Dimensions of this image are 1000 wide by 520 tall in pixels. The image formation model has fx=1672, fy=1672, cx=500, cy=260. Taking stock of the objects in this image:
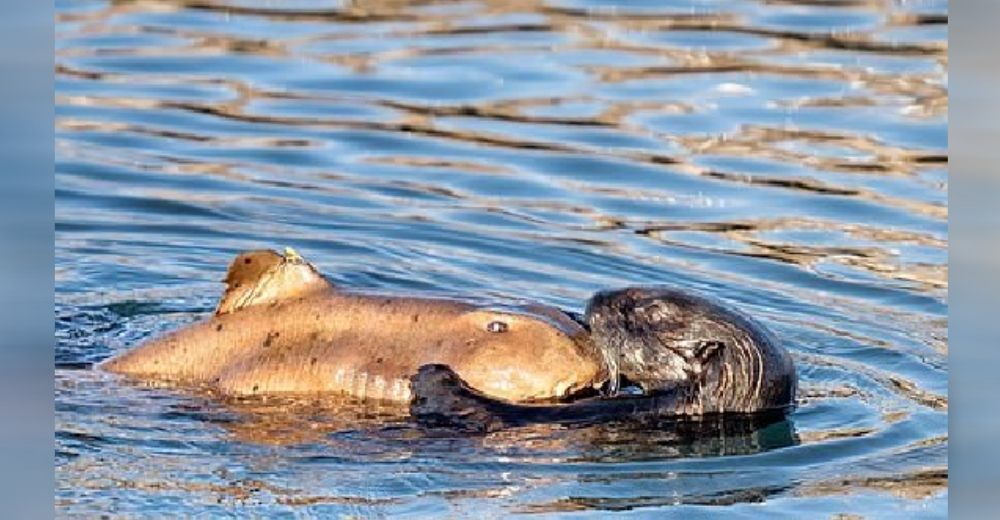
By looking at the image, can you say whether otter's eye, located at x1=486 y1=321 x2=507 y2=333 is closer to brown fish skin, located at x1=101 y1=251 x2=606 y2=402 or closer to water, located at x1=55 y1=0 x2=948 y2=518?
brown fish skin, located at x1=101 y1=251 x2=606 y2=402

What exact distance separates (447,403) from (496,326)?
1.10 feet

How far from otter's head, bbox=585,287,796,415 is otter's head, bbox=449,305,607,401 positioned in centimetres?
9

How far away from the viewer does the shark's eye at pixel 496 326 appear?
5.10 meters

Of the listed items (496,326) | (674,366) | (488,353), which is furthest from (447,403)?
(674,366)

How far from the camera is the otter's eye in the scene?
201 inches

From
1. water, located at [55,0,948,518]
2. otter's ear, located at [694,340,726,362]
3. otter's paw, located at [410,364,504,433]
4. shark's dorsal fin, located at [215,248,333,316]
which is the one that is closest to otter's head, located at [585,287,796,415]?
otter's ear, located at [694,340,726,362]

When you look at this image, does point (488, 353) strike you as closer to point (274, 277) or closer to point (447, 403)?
point (447, 403)

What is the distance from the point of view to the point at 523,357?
16.5ft

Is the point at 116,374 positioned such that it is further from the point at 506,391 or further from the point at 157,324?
the point at 506,391

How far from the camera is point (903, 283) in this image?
727 centimetres
